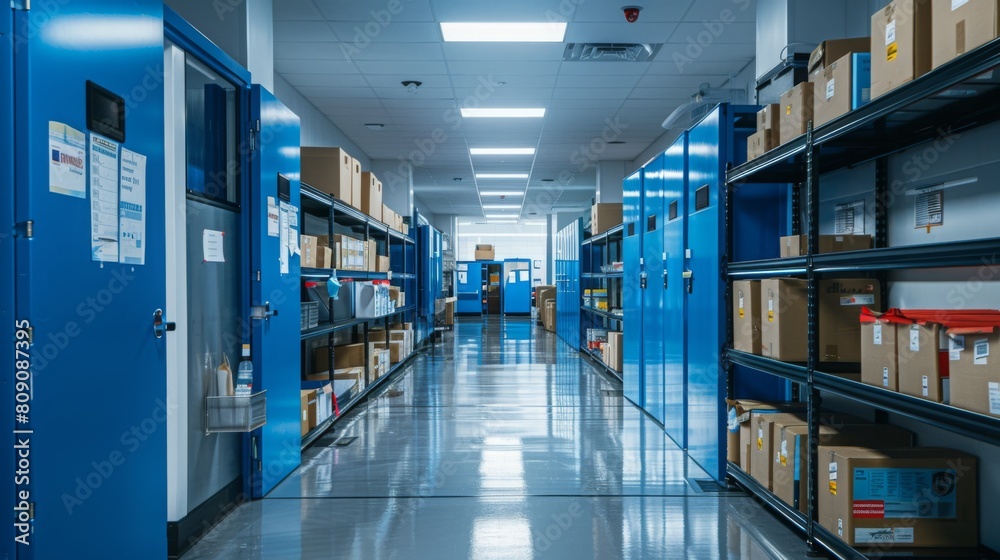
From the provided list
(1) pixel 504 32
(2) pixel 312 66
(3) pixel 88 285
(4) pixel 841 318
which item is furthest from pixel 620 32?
(3) pixel 88 285

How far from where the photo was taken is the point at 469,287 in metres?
20.8

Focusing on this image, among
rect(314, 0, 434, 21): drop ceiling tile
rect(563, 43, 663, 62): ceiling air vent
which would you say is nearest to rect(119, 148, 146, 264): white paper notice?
rect(314, 0, 434, 21): drop ceiling tile

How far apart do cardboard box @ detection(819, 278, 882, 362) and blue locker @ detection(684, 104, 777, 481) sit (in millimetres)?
807

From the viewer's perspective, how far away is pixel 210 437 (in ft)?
10.0

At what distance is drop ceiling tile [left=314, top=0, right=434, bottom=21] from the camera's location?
491 cm

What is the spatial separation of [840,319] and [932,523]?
2.83 feet

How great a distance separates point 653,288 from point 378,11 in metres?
3.20

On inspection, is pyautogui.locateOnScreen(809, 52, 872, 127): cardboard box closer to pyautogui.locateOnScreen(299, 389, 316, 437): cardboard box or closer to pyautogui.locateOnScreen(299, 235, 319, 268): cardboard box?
pyautogui.locateOnScreen(299, 235, 319, 268): cardboard box

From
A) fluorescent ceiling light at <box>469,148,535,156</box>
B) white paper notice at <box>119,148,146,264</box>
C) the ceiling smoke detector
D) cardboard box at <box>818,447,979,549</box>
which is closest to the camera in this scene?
white paper notice at <box>119,148,146,264</box>

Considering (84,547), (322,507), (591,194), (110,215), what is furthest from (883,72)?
(591,194)

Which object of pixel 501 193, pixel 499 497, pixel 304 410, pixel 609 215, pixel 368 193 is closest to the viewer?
pixel 499 497

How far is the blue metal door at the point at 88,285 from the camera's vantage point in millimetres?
1548

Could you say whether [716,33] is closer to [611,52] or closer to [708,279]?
[611,52]

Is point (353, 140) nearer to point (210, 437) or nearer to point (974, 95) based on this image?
point (210, 437)
